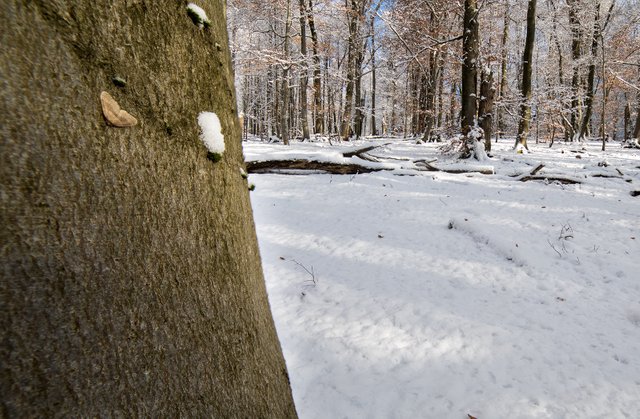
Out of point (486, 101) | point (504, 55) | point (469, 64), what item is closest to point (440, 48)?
point (469, 64)

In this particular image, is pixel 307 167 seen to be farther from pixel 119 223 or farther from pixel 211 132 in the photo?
pixel 119 223

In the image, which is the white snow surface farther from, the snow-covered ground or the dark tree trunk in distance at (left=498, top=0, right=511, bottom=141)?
the dark tree trunk in distance at (left=498, top=0, right=511, bottom=141)

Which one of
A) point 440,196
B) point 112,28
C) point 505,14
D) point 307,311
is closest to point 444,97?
point 505,14

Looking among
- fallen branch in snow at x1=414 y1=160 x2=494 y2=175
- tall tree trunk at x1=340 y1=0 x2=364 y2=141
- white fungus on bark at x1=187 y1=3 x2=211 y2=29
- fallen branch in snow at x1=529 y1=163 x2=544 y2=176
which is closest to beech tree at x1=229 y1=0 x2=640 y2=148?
tall tree trunk at x1=340 y1=0 x2=364 y2=141

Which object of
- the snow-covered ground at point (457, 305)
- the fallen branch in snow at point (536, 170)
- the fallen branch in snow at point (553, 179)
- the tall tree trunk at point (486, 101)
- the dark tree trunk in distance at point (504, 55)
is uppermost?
the dark tree trunk in distance at point (504, 55)

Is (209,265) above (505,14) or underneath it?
underneath

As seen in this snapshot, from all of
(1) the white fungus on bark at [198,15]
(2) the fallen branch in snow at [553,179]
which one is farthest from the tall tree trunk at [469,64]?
(1) the white fungus on bark at [198,15]

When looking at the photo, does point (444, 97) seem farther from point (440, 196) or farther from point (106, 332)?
point (106, 332)

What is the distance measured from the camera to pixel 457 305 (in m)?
2.87

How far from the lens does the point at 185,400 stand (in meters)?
0.79

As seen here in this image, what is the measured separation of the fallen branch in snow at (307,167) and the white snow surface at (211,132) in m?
6.88

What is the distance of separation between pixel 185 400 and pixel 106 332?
0.25 m

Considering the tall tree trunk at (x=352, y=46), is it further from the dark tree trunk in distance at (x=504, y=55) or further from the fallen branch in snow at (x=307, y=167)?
the fallen branch in snow at (x=307, y=167)

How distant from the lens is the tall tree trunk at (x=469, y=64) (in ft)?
31.3
